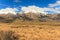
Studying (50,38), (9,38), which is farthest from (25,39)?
(50,38)

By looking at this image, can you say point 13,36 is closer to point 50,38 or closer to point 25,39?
point 25,39

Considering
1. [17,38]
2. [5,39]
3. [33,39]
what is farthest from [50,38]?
[5,39]

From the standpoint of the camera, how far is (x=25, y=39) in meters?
17.3

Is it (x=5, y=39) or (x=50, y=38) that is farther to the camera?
(x=50, y=38)

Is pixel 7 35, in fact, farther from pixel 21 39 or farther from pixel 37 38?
pixel 37 38

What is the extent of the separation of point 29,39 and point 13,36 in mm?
1611

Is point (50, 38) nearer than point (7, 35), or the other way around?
point (7, 35)

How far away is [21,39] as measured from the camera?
56.2ft

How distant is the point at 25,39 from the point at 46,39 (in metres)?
2.15

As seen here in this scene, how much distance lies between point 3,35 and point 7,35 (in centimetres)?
65

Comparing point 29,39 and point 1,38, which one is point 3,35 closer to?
point 1,38

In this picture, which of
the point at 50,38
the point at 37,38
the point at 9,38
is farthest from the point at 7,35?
the point at 50,38

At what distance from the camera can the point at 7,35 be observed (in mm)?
16984

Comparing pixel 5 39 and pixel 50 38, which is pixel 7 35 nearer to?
Result: pixel 5 39
